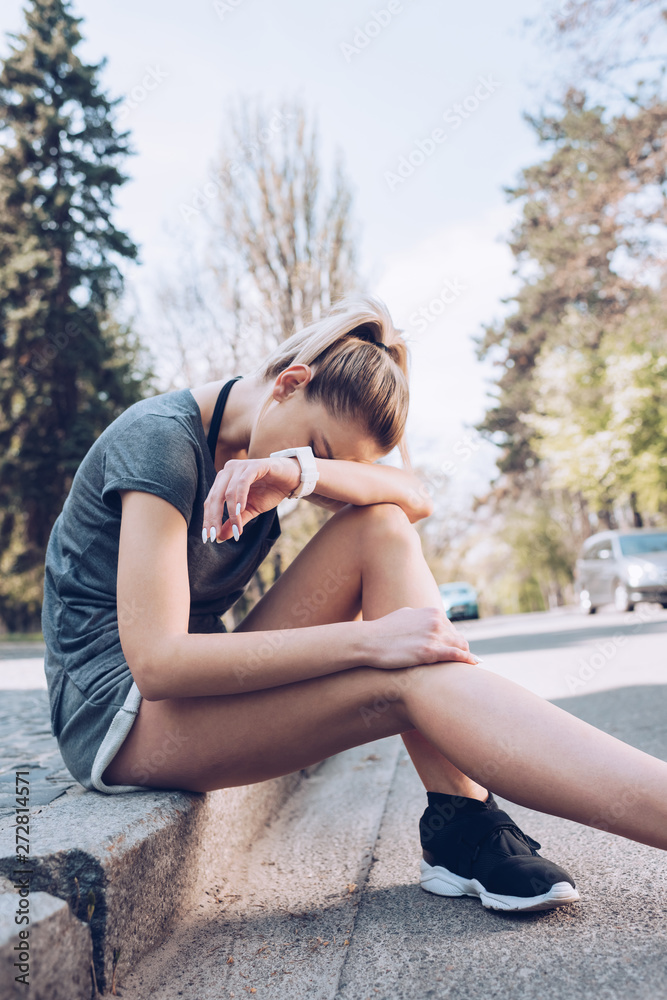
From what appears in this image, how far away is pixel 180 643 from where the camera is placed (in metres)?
1.44

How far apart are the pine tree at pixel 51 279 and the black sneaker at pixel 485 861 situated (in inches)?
626

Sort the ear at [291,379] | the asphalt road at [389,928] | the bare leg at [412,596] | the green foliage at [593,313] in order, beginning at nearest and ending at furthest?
the asphalt road at [389,928] < the bare leg at [412,596] < the ear at [291,379] < the green foliage at [593,313]

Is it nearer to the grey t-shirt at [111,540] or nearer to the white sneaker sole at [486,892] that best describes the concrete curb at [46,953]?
the grey t-shirt at [111,540]

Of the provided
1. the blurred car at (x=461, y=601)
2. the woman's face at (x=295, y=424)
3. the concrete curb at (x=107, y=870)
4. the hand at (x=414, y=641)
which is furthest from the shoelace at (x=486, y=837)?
the blurred car at (x=461, y=601)

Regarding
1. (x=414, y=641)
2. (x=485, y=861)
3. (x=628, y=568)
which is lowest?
(x=628, y=568)

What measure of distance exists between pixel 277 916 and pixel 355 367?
1.27m

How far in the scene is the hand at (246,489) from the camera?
1584 mm

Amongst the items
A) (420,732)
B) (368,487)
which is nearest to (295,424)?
(368,487)

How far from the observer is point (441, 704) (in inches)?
55.6

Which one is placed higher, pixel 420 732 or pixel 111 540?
pixel 111 540

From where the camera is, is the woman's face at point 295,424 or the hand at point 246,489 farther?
the woman's face at point 295,424

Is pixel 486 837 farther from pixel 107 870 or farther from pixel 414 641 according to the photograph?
pixel 107 870

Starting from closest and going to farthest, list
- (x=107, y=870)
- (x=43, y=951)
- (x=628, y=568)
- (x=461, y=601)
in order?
(x=43, y=951) → (x=107, y=870) → (x=628, y=568) → (x=461, y=601)

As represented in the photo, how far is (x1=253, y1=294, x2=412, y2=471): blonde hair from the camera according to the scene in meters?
1.81
